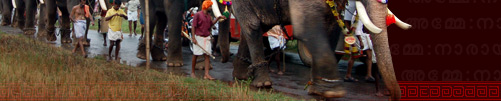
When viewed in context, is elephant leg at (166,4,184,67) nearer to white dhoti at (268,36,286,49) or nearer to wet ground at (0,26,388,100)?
wet ground at (0,26,388,100)

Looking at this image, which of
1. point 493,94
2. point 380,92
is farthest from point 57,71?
point 493,94

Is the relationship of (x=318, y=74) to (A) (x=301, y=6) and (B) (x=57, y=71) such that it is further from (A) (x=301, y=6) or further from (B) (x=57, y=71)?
(B) (x=57, y=71)

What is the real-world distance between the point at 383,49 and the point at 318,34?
759mm

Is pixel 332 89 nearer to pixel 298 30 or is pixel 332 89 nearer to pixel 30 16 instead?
pixel 298 30

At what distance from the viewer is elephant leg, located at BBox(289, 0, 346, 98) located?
6.27 metres

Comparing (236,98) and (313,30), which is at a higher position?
(313,30)

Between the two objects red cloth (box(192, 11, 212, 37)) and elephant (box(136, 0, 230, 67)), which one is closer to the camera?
red cloth (box(192, 11, 212, 37))

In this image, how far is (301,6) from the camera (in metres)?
6.64

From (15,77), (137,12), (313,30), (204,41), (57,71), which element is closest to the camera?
(313,30)

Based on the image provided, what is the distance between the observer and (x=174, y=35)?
1098 centimetres

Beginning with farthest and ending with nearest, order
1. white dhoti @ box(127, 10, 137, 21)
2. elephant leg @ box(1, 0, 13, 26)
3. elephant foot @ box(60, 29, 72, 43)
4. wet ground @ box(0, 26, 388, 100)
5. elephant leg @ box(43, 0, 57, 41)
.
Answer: elephant leg @ box(1, 0, 13, 26) < white dhoti @ box(127, 10, 137, 21) < elephant leg @ box(43, 0, 57, 41) < elephant foot @ box(60, 29, 72, 43) < wet ground @ box(0, 26, 388, 100)

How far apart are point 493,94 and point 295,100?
2052 mm

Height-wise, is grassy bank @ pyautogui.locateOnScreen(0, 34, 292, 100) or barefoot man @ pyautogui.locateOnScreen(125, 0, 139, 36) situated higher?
barefoot man @ pyautogui.locateOnScreen(125, 0, 139, 36)

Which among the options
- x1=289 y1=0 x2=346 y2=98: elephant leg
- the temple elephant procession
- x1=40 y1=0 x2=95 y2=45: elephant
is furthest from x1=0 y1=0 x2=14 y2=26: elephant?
x1=289 y1=0 x2=346 y2=98: elephant leg
